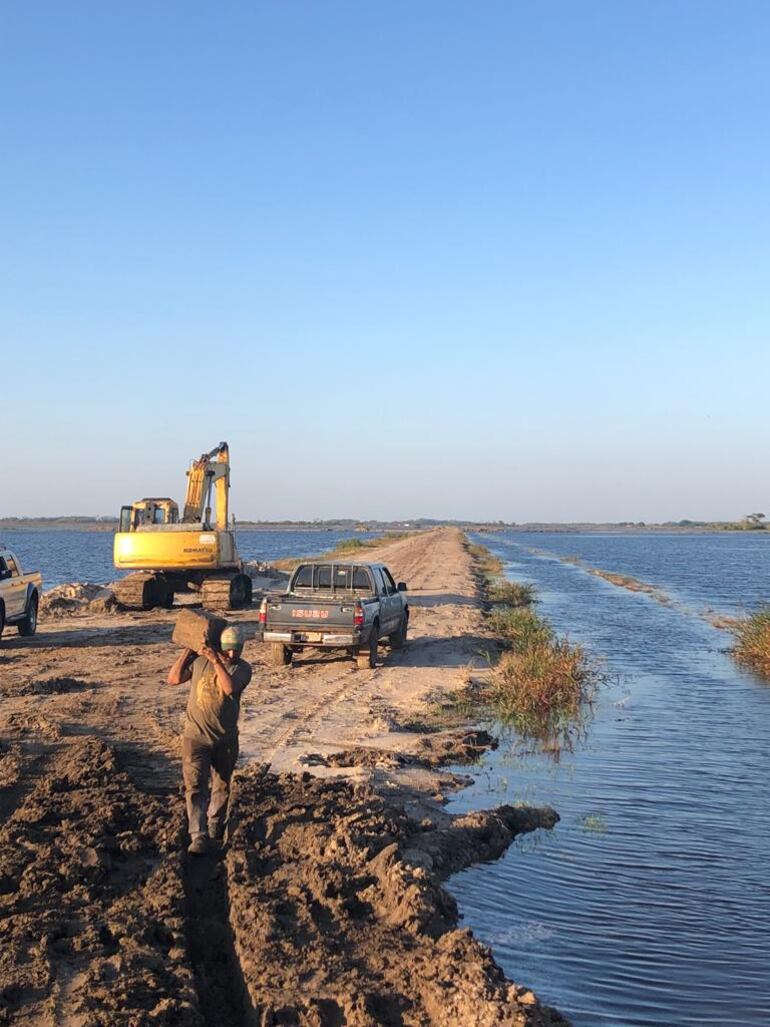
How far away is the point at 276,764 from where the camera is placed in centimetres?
1125

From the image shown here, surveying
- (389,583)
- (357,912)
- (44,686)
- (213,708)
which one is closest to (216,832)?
(213,708)

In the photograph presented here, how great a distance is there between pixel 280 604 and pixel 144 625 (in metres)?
8.22

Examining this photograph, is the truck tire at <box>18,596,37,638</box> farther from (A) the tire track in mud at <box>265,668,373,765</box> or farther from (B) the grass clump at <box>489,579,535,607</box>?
(B) the grass clump at <box>489,579,535,607</box>

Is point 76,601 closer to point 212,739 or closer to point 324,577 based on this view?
point 324,577

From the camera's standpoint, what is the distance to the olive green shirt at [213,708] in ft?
27.2

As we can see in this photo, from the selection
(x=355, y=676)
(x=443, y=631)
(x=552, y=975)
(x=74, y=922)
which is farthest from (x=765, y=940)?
(x=443, y=631)

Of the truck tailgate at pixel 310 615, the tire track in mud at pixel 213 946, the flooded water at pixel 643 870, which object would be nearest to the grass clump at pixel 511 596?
the flooded water at pixel 643 870

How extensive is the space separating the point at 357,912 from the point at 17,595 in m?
16.5

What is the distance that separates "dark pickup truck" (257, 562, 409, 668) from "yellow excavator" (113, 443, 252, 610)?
860cm

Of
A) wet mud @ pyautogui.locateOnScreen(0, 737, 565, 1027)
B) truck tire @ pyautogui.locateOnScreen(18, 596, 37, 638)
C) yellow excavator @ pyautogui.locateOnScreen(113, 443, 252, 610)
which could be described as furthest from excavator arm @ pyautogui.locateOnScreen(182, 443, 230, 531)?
wet mud @ pyautogui.locateOnScreen(0, 737, 565, 1027)

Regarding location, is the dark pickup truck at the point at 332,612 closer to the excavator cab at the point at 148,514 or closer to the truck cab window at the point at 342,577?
the truck cab window at the point at 342,577

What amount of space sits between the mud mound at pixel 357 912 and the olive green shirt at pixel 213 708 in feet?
2.82

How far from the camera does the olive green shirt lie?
27.2ft

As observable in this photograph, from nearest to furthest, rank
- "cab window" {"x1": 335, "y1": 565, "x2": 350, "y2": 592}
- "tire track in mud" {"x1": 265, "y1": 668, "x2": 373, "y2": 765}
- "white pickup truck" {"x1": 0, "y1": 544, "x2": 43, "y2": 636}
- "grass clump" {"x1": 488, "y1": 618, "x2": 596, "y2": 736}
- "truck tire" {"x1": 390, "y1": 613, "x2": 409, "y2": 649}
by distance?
"tire track in mud" {"x1": 265, "y1": 668, "x2": 373, "y2": 765} → "grass clump" {"x1": 488, "y1": 618, "x2": 596, "y2": 736} → "cab window" {"x1": 335, "y1": 565, "x2": 350, "y2": 592} → "white pickup truck" {"x1": 0, "y1": 544, "x2": 43, "y2": 636} → "truck tire" {"x1": 390, "y1": 613, "x2": 409, "y2": 649}
